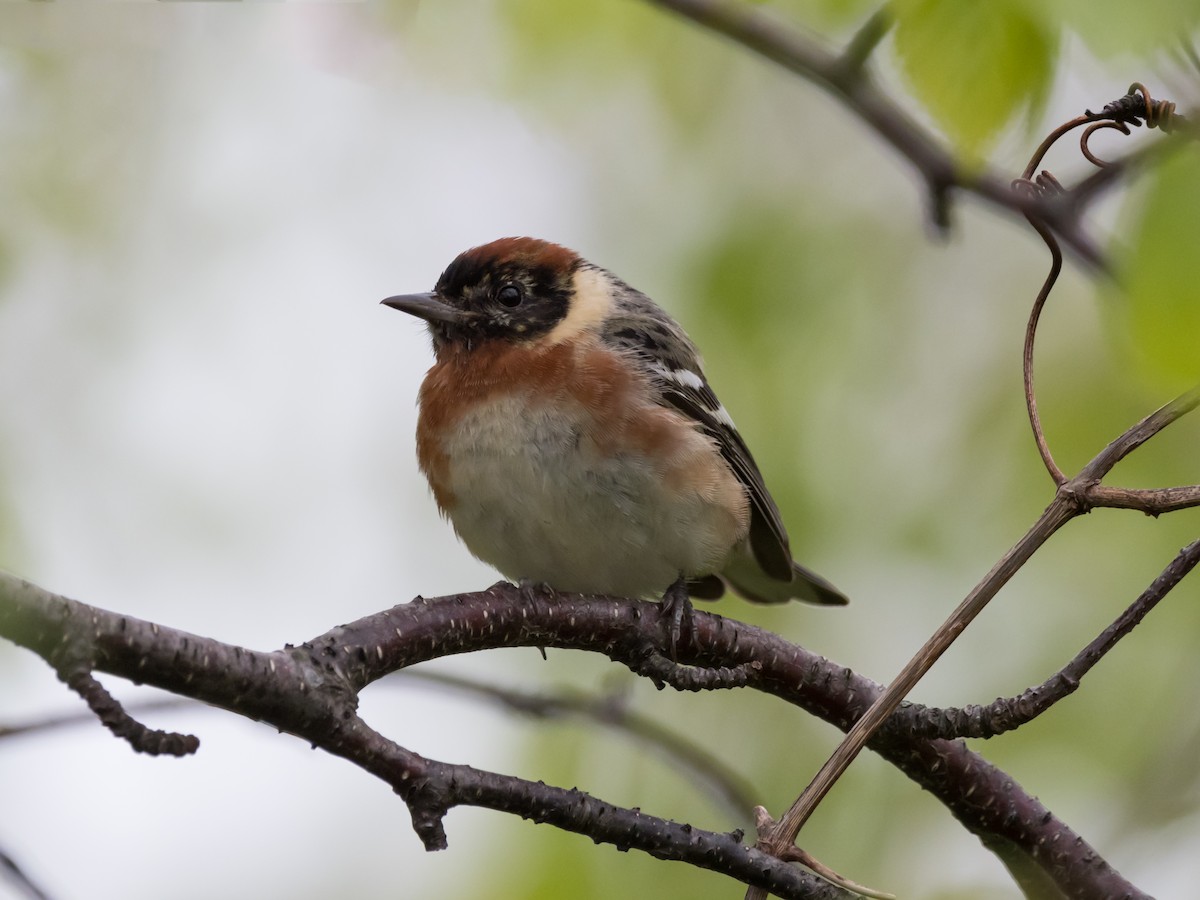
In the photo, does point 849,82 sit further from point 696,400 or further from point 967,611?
point 967,611

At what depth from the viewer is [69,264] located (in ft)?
21.1

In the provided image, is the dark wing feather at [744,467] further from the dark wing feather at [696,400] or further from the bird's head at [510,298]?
the bird's head at [510,298]

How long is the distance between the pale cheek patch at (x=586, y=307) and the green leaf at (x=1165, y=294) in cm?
344

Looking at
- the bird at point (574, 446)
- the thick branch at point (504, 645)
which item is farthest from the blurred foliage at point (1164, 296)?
the bird at point (574, 446)

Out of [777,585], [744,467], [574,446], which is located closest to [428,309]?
[574,446]

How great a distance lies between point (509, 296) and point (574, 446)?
1168 millimetres

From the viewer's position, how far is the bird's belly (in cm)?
477

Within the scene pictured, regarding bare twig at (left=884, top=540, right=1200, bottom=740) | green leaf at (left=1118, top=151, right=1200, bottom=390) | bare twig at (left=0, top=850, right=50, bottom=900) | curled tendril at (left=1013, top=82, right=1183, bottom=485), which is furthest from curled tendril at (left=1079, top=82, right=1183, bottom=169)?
bare twig at (left=0, top=850, right=50, bottom=900)

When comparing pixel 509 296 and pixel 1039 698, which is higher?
pixel 509 296

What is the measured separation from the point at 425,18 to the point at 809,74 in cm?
144

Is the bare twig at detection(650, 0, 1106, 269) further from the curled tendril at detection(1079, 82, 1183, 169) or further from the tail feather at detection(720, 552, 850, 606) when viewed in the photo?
the tail feather at detection(720, 552, 850, 606)

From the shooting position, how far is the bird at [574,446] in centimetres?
480

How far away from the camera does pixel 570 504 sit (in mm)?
4758

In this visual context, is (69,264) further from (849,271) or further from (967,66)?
(967,66)
